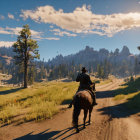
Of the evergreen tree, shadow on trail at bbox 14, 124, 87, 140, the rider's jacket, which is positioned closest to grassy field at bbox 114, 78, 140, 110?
the rider's jacket

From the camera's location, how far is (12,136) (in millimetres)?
4789

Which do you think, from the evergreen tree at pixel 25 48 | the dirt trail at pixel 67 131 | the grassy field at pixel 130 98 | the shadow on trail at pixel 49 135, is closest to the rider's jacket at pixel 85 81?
the dirt trail at pixel 67 131

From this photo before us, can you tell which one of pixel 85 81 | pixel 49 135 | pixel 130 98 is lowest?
pixel 130 98

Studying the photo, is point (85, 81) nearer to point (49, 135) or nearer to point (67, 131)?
point (67, 131)

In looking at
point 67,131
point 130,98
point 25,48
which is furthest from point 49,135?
point 25,48

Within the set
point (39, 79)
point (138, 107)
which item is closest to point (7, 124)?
point (138, 107)

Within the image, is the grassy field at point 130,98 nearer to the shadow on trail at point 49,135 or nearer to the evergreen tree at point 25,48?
the shadow on trail at point 49,135

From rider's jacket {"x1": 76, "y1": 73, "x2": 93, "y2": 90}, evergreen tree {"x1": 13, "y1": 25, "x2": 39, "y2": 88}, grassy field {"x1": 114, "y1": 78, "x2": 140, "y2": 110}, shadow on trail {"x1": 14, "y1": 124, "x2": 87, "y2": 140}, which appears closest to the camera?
shadow on trail {"x1": 14, "y1": 124, "x2": 87, "y2": 140}

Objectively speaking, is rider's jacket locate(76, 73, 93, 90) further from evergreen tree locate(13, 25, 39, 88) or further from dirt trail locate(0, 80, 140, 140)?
evergreen tree locate(13, 25, 39, 88)

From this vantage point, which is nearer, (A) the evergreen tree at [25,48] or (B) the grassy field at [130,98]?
(B) the grassy field at [130,98]

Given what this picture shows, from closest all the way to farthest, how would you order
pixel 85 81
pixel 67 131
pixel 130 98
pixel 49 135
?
1. pixel 49 135
2. pixel 67 131
3. pixel 85 81
4. pixel 130 98

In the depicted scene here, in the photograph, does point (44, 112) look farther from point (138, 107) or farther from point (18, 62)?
point (18, 62)

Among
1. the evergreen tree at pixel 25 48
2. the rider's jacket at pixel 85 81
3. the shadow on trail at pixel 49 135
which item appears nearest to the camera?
the shadow on trail at pixel 49 135

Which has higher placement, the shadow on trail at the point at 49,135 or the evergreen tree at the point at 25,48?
the evergreen tree at the point at 25,48
